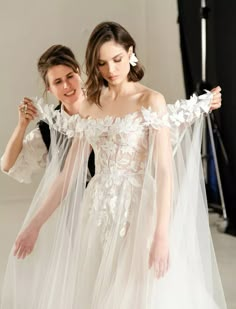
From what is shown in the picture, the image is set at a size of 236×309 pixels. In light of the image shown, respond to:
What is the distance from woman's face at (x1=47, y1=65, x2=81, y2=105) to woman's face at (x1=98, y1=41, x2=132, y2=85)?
16.0 inches

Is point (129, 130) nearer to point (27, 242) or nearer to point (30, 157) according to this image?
point (27, 242)

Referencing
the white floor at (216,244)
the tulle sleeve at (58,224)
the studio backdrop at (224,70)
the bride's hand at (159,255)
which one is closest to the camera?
the bride's hand at (159,255)

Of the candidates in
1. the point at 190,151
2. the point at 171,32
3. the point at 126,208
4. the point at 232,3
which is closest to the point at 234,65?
the point at 232,3

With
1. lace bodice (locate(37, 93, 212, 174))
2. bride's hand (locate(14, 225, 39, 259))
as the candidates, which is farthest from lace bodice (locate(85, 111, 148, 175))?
bride's hand (locate(14, 225, 39, 259))

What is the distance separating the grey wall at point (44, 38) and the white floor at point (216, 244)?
0.37 metres

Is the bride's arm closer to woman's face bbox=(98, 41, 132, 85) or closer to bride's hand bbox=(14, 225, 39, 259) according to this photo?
woman's face bbox=(98, 41, 132, 85)

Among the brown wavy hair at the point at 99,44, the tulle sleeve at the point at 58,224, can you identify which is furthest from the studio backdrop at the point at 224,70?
the brown wavy hair at the point at 99,44

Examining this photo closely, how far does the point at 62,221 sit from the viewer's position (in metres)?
1.54

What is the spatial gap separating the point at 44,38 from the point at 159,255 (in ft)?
11.2

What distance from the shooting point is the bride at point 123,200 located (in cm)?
133

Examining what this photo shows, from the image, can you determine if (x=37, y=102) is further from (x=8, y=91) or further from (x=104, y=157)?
(x=8, y=91)

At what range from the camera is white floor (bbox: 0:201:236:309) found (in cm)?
232

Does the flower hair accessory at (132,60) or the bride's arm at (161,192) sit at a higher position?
the flower hair accessory at (132,60)
